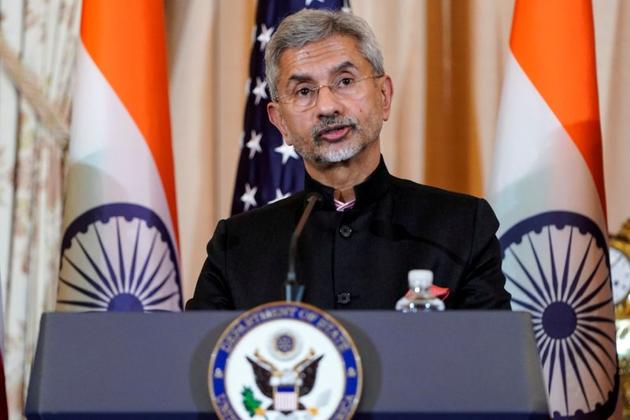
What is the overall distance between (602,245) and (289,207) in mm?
974

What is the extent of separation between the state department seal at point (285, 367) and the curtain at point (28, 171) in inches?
83.0

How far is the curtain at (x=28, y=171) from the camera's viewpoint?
10.5 feet

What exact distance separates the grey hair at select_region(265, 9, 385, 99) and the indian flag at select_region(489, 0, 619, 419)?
0.80 metres

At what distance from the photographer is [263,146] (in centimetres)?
329

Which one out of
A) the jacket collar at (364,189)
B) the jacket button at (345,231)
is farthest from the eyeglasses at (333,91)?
the jacket button at (345,231)

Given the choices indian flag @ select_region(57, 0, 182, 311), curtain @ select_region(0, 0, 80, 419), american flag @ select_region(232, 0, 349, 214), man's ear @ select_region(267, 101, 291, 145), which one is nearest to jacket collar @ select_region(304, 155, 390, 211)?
man's ear @ select_region(267, 101, 291, 145)

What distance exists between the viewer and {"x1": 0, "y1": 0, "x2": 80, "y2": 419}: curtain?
3201 millimetres

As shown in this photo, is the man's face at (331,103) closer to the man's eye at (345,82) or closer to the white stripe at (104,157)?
the man's eye at (345,82)

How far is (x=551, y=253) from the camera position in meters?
2.84

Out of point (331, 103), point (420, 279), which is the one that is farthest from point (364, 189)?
point (420, 279)

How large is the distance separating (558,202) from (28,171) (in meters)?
1.60

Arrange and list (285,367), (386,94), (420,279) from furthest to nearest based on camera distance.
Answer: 1. (386,94)
2. (420,279)
3. (285,367)

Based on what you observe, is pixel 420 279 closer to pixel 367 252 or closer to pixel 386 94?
pixel 367 252

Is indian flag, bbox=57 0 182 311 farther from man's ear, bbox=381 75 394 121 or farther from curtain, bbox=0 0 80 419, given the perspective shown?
man's ear, bbox=381 75 394 121
